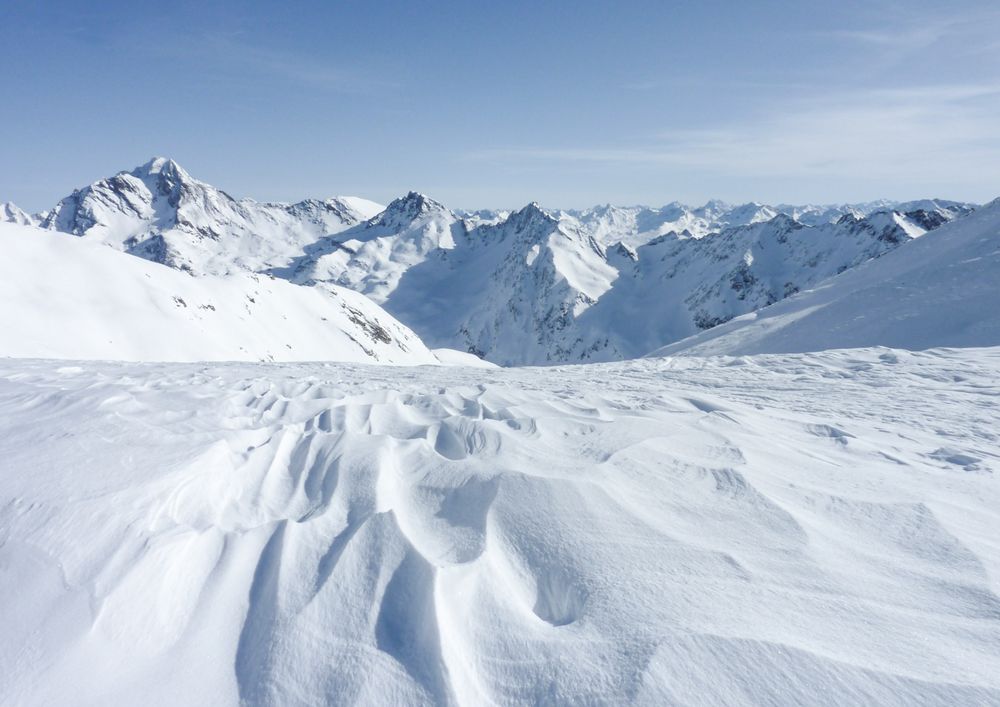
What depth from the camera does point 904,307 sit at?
46.6 ft

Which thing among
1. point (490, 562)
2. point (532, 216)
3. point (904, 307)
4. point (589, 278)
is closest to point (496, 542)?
point (490, 562)

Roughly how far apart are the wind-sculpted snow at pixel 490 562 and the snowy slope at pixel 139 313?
24192 millimetres

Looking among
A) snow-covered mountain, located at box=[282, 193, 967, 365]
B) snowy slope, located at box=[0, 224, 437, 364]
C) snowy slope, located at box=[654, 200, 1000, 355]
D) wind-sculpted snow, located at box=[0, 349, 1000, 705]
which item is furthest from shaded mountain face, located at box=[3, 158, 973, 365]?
wind-sculpted snow, located at box=[0, 349, 1000, 705]

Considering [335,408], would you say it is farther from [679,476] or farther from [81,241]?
[81,241]

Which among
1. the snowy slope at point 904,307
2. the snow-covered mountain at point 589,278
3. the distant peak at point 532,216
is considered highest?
the distant peak at point 532,216

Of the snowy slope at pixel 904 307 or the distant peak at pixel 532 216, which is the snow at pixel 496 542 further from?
the distant peak at pixel 532 216

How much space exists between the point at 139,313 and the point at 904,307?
36.7 meters

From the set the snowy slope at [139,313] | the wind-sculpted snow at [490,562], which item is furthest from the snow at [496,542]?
the snowy slope at [139,313]

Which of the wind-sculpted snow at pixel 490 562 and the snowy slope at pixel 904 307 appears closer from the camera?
the wind-sculpted snow at pixel 490 562

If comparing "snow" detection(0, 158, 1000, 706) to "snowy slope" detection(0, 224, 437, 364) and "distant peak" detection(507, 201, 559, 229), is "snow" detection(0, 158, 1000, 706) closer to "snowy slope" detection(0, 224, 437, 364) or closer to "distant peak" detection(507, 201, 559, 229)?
"snowy slope" detection(0, 224, 437, 364)

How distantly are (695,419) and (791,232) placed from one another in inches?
6693

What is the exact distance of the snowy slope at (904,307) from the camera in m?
12.2

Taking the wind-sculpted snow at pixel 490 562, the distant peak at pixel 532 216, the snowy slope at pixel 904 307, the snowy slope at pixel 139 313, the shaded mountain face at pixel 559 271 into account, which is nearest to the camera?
the wind-sculpted snow at pixel 490 562

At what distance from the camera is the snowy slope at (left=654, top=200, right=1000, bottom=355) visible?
12.2 meters
